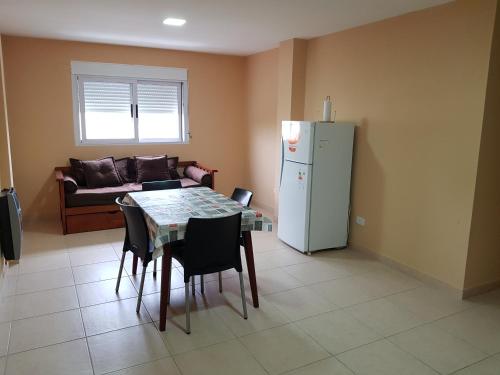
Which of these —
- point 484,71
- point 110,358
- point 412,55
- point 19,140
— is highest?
point 412,55

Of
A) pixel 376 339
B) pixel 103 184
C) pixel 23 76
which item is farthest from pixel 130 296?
pixel 23 76

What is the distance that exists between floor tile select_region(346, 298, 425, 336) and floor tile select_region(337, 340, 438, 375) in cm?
20

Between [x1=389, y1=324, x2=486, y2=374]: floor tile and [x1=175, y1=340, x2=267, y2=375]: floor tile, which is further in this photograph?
[x1=389, y1=324, x2=486, y2=374]: floor tile

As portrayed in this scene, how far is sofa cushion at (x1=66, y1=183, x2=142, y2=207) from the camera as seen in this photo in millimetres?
4699

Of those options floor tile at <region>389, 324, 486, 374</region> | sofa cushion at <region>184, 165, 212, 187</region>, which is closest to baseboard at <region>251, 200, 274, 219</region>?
sofa cushion at <region>184, 165, 212, 187</region>

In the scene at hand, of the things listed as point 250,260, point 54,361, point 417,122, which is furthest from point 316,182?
point 54,361

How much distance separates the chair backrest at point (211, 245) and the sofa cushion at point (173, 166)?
130 inches

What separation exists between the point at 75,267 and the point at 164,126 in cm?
287

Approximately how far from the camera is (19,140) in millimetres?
5043

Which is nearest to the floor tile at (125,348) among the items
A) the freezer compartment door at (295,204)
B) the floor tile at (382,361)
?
the floor tile at (382,361)

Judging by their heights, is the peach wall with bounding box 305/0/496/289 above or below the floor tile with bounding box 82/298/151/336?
above

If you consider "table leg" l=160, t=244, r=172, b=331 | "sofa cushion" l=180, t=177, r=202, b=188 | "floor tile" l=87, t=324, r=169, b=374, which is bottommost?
"floor tile" l=87, t=324, r=169, b=374

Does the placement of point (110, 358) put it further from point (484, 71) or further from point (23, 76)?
point (23, 76)

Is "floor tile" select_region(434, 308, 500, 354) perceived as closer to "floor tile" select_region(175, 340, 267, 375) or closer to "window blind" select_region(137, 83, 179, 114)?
"floor tile" select_region(175, 340, 267, 375)
